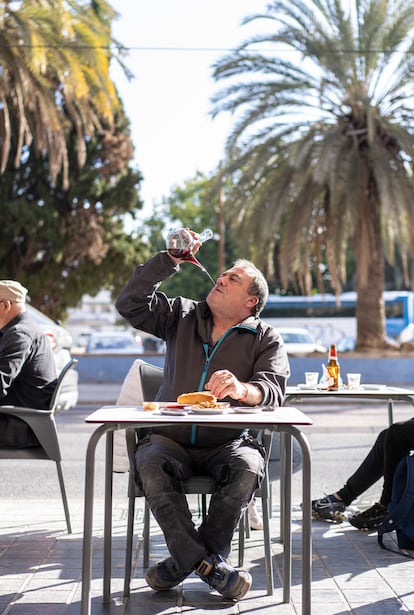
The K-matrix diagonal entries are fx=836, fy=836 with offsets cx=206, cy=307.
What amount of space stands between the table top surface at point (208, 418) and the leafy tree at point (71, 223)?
787 inches

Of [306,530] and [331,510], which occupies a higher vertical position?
[306,530]

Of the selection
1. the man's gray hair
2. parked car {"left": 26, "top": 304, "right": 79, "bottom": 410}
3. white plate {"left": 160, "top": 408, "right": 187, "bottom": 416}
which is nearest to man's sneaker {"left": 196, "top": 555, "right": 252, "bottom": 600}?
white plate {"left": 160, "top": 408, "right": 187, "bottom": 416}

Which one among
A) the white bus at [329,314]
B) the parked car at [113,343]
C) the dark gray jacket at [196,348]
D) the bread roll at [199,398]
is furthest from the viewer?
the white bus at [329,314]

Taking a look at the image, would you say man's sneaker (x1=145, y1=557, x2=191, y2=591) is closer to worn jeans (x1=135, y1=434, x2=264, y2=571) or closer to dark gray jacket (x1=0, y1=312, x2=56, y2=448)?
worn jeans (x1=135, y1=434, x2=264, y2=571)

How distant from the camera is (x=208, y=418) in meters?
3.31

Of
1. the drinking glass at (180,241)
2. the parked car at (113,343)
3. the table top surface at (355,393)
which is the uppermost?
the drinking glass at (180,241)

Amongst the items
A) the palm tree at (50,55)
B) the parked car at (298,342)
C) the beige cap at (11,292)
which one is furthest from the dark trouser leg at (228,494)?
the parked car at (298,342)

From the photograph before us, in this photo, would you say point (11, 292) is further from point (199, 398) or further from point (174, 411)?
point (174, 411)

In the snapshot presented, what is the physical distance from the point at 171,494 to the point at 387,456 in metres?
1.71

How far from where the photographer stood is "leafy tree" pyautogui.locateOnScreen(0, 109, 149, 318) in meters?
23.3

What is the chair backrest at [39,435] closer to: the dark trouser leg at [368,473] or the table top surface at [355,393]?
the table top surface at [355,393]

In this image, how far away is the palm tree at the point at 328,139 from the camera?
17.1 m

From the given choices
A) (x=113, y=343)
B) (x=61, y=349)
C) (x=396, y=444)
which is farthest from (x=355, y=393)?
(x=113, y=343)

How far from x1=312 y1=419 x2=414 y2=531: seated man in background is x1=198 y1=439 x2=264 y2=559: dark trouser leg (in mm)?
1250
